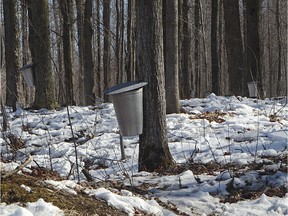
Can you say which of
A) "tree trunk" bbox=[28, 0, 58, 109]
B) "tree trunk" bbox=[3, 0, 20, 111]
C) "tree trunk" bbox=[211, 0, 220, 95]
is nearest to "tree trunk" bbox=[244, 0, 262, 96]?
"tree trunk" bbox=[211, 0, 220, 95]

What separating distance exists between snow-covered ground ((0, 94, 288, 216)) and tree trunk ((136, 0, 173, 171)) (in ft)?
1.02

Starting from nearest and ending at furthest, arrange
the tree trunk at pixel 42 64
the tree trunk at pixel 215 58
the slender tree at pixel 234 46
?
1. the tree trunk at pixel 42 64
2. the slender tree at pixel 234 46
3. the tree trunk at pixel 215 58

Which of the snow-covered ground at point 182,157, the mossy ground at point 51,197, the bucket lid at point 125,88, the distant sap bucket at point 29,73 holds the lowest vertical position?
the snow-covered ground at point 182,157

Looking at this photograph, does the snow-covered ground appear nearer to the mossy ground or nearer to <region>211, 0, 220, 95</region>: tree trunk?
the mossy ground

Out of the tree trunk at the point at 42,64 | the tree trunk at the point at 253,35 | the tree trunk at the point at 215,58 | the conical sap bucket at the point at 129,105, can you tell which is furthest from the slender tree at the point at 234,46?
the conical sap bucket at the point at 129,105

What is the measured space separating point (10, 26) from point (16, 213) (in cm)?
998

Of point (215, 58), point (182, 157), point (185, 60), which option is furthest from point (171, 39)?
point (185, 60)

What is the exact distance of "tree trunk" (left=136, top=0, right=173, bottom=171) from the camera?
174 inches

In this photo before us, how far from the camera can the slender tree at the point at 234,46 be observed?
11.7 metres

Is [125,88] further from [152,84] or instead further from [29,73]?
[29,73]

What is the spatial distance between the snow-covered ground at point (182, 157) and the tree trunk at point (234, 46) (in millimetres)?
2602

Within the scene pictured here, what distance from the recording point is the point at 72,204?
248 cm

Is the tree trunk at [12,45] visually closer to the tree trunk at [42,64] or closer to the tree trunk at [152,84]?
the tree trunk at [42,64]

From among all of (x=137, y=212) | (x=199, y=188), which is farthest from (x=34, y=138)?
(x=137, y=212)
